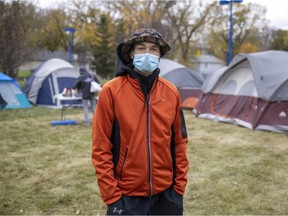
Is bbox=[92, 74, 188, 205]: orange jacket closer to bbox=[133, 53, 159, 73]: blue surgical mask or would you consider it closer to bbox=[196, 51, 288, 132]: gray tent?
bbox=[133, 53, 159, 73]: blue surgical mask

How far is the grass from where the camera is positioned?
3.84 metres

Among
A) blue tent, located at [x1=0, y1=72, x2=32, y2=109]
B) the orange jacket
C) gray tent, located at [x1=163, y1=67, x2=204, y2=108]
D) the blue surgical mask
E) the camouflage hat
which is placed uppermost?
the camouflage hat

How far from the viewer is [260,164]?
5.48m

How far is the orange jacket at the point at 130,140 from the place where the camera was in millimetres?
2094

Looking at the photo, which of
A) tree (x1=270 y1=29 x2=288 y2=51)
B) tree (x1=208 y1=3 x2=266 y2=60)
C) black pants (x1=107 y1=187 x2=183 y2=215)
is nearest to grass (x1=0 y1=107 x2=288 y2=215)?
black pants (x1=107 y1=187 x2=183 y2=215)

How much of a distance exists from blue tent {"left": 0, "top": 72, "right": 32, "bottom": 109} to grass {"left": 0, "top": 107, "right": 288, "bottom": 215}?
14.8ft

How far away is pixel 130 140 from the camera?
212 centimetres

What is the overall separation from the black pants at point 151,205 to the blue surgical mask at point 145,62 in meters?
0.92

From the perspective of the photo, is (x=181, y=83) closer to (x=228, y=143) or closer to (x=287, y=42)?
(x=228, y=143)

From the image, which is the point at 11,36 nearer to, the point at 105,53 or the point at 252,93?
the point at 252,93

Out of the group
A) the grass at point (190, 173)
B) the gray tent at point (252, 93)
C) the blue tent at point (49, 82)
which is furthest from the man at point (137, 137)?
the blue tent at point (49, 82)

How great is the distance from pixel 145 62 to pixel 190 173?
329 cm

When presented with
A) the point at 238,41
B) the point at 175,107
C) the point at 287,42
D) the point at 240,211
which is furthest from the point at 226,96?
the point at 287,42

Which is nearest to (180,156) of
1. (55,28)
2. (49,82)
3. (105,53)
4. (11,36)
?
(49,82)
